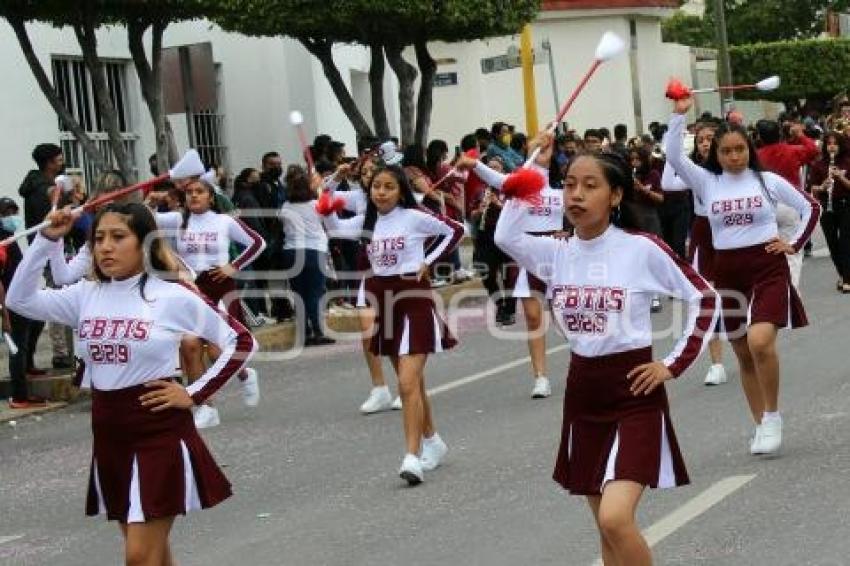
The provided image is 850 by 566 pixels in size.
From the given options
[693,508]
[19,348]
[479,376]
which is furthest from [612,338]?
[19,348]

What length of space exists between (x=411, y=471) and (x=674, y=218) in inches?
478

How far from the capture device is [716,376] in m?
12.5

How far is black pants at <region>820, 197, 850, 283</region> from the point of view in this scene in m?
18.7

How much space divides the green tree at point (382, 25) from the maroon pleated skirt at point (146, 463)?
14083 mm

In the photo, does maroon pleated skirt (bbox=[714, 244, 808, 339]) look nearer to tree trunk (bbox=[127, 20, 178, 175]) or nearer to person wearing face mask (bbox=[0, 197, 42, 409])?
person wearing face mask (bbox=[0, 197, 42, 409])

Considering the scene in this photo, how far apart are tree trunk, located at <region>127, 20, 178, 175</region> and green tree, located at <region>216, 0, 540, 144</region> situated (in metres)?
1.33

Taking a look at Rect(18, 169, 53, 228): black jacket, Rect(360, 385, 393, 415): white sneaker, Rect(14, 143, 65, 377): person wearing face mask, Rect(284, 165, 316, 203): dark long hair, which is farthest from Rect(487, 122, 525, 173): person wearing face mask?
Rect(360, 385, 393, 415): white sneaker

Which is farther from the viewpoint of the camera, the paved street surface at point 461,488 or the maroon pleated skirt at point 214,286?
the maroon pleated skirt at point 214,286

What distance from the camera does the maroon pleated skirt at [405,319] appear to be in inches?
399

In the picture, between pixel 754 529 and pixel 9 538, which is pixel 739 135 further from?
pixel 9 538

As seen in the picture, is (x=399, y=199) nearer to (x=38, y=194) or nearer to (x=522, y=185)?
(x=522, y=185)

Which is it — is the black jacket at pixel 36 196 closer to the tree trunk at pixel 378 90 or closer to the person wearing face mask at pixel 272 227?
the person wearing face mask at pixel 272 227

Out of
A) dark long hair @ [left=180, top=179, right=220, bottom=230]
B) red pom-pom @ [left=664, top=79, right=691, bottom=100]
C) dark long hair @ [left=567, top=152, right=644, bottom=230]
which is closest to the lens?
dark long hair @ [left=567, top=152, right=644, bottom=230]

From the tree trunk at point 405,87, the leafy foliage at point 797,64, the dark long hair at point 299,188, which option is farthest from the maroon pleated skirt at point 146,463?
the leafy foliage at point 797,64
